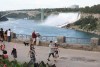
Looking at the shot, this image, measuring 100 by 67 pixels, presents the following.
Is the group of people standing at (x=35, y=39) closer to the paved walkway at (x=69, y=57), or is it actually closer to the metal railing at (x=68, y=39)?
the paved walkway at (x=69, y=57)

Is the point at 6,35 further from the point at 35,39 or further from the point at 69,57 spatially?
the point at 69,57

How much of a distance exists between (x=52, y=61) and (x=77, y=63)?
1531 millimetres

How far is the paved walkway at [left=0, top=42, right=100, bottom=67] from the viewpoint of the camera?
2069 cm

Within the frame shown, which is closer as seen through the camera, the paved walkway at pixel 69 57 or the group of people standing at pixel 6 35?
the paved walkway at pixel 69 57

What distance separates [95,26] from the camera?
16875cm

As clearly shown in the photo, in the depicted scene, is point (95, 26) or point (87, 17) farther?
point (87, 17)

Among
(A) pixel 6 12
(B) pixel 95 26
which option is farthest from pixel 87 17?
(A) pixel 6 12

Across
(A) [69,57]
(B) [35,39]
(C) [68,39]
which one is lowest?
(A) [69,57]

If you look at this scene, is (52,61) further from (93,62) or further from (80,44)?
(80,44)

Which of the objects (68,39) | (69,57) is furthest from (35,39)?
(69,57)

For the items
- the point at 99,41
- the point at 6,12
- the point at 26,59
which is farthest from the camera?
the point at 6,12

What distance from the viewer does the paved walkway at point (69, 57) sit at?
20.7m

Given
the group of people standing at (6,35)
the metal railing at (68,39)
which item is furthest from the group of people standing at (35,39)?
the group of people standing at (6,35)

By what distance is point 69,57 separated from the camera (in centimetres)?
2262
